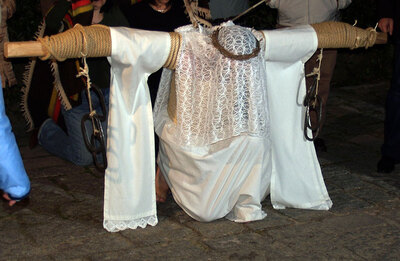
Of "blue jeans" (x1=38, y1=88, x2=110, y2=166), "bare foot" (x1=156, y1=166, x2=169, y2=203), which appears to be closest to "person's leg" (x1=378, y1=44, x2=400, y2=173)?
"bare foot" (x1=156, y1=166, x2=169, y2=203)

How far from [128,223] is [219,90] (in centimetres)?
96

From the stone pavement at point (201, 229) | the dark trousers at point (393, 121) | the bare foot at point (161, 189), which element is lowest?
the stone pavement at point (201, 229)

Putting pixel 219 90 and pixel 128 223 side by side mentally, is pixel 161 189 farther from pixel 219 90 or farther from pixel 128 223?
pixel 219 90

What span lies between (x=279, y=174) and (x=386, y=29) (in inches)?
64.2

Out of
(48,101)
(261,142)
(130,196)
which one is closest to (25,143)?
(48,101)

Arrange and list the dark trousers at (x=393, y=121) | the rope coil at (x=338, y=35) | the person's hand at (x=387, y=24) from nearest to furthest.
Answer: the rope coil at (x=338, y=35) < the dark trousers at (x=393, y=121) < the person's hand at (x=387, y=24)

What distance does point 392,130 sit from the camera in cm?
538

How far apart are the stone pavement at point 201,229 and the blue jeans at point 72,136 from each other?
0.12 m

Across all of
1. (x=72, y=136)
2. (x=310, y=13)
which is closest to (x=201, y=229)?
(x=72, y=136)

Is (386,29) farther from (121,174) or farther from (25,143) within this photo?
(25,143)

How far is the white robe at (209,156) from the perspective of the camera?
13.4ft

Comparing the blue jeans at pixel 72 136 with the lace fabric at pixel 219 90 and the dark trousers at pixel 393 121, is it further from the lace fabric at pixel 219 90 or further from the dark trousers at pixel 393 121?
the dark trousers at pixel 393 121

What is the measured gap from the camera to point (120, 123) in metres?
→ 4.11

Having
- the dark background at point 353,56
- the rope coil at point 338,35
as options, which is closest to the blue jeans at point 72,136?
the dark background at point 353,56
